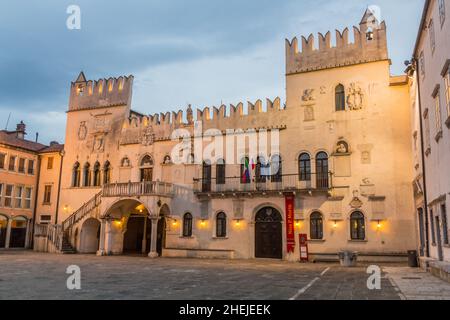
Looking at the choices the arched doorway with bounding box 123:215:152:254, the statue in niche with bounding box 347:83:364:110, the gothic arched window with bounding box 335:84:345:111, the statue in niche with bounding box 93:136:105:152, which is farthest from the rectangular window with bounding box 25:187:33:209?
the statue in niche with bounding box 347:83:364:110

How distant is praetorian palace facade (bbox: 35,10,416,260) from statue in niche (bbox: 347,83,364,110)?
0.06 meters

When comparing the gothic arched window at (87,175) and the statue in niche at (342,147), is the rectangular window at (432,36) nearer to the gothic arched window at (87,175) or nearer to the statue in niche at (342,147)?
the statue in niche at (342,147)

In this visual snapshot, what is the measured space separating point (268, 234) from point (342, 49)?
13.1 meters

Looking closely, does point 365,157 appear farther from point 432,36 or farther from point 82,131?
point 82,131

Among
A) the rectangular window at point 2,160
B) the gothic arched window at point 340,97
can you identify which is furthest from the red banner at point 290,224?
the rectangular window at point 2,160

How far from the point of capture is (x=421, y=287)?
13047 mm

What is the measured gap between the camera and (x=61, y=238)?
33062mm

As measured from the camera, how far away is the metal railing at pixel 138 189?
2995 centimetres

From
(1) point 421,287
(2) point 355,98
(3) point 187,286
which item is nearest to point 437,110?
(1) point 421,287

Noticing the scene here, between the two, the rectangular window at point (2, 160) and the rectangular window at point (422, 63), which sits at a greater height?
the rectangular window at point (422, 63)

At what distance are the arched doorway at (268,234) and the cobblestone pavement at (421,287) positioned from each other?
37.3 feet

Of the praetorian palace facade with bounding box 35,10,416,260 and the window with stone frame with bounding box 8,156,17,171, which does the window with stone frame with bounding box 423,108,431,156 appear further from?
the window with stone frame with bounding box 8,156,17,171

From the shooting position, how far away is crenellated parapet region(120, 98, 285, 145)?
2975cm
